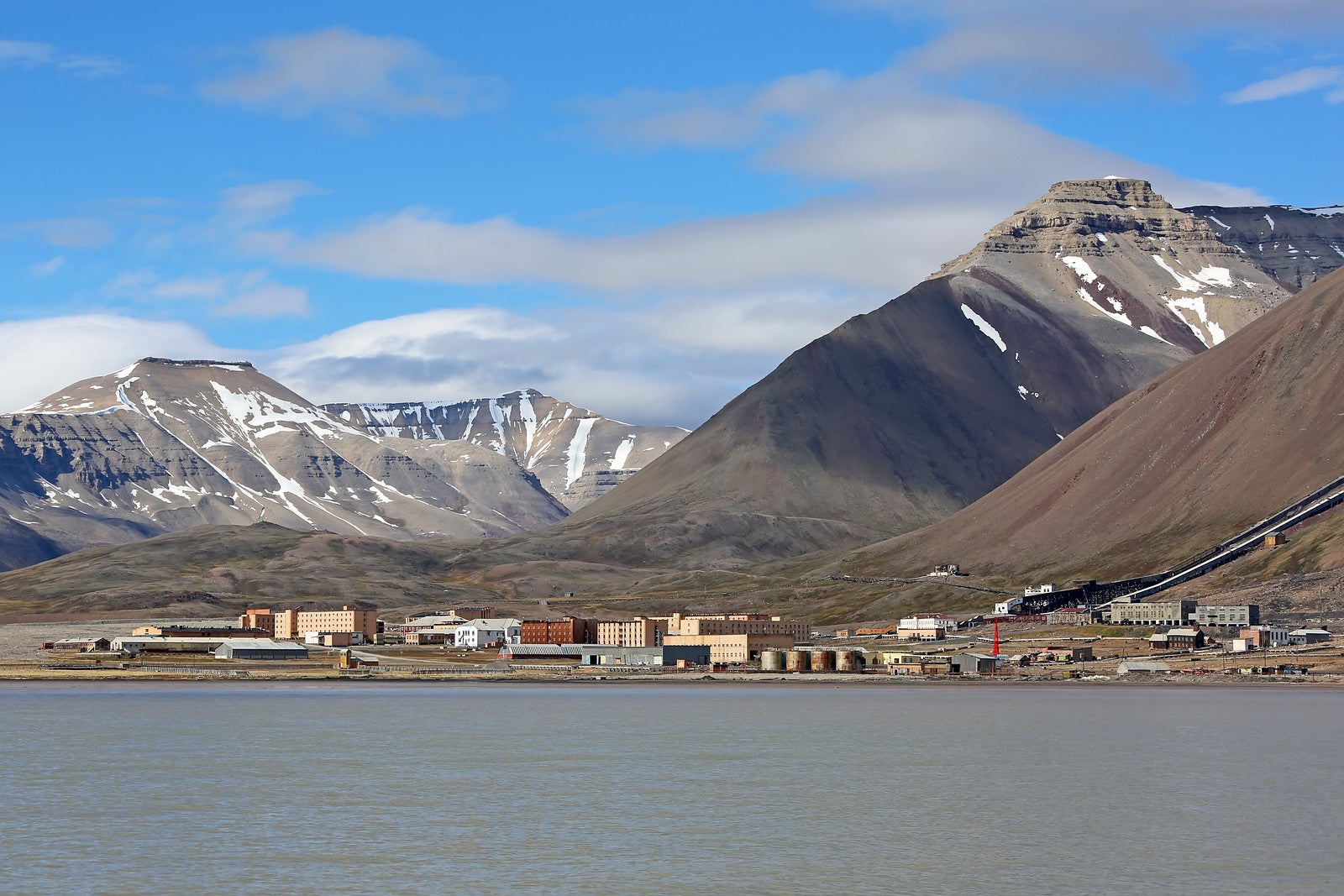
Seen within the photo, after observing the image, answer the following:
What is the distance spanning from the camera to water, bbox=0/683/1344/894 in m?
61.8

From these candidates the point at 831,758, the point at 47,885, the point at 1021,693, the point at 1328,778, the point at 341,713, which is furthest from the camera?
the point at 1021,693

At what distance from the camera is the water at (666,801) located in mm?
61750

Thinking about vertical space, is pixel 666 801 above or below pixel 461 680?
below

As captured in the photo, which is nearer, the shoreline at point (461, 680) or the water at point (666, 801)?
the water at point (666, 801)

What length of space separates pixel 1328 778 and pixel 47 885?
210ft

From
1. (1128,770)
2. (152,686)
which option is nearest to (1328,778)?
(1128,770)

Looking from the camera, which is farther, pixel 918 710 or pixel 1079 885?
pixel 918 710

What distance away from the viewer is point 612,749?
350 ft

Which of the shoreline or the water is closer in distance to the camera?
the water

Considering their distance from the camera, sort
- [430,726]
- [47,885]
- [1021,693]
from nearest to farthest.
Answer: [47,885], [430,726], [1021,693]

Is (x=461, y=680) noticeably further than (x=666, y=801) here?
Yes

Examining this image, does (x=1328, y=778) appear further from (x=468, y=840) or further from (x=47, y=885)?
(x=47, y=885)

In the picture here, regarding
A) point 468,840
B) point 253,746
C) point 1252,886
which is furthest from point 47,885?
point 253,746

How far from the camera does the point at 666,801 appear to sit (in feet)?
268
